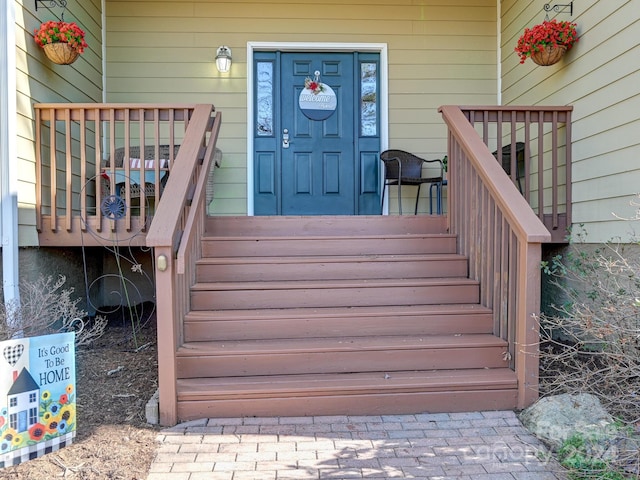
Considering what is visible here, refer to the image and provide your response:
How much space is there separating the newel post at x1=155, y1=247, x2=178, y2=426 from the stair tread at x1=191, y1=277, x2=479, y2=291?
0.61 metres

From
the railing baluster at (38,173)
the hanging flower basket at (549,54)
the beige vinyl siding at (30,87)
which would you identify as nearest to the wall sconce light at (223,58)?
the beige vinyl siding at (30,87)

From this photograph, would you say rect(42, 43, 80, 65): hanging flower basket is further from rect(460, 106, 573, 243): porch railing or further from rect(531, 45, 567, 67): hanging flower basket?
rect(531, 45, 567, 67): hanging flower basket

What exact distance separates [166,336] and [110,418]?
532 millimetres

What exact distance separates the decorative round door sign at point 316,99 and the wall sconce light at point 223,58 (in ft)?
2.60

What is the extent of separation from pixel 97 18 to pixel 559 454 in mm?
5087

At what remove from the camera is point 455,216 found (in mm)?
3703

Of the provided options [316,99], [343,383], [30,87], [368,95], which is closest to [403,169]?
[368,95]

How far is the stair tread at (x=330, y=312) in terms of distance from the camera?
9.55 ft

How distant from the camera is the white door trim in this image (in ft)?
16.0

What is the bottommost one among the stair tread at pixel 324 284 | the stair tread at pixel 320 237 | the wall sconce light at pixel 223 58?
the stair tread at pixel 324 284

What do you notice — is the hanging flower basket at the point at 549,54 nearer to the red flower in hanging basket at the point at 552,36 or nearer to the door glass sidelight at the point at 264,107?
the red flower in hanging basket at the point at 552,36

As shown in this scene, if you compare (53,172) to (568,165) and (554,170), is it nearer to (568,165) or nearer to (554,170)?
(554,170)

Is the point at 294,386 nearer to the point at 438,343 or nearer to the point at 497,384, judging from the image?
the point at 438,343

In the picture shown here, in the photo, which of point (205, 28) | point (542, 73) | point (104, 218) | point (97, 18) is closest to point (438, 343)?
point (104, 218)
